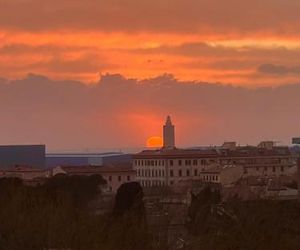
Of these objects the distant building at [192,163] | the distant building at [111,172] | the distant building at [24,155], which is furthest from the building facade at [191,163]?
the distant building at [24,155]

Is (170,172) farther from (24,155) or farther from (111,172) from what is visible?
(24,155)

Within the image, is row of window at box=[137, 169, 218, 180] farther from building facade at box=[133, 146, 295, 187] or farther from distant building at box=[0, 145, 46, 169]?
distant building at box=[0, 145, 46, 169]

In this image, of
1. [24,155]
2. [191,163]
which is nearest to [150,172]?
[191,163]

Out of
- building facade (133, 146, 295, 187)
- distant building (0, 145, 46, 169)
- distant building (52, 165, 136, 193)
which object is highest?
distant building (0, 145, 46, 169)

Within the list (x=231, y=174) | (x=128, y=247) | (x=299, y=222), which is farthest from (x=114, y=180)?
(x=128, y=247)

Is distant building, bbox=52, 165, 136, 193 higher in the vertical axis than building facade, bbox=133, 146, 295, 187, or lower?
lower

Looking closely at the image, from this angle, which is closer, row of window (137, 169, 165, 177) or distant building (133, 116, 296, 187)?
distant building (133, 116, 296, 187)

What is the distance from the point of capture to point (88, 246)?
1369 centimetres

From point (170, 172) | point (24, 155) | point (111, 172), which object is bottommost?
point (111, 172)

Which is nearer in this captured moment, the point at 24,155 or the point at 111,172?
the point at 111,172

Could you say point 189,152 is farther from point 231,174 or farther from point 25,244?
point 25,244

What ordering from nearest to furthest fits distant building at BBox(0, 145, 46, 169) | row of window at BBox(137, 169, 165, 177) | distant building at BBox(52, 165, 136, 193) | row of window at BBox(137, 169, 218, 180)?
1. distant building at BBox(52, 165, 136, 193)
2. row of window at BBox(137, 169, 218, 180)
3. row of window at BBox(137, 169, 165, 177)
4. distant building at BBox(0, 145, 46, 169)

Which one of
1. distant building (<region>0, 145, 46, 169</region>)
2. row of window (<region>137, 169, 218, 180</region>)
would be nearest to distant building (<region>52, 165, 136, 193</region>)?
row of window (<region>137, 169, 218, 180</region>)

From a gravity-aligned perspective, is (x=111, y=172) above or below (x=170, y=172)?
below
